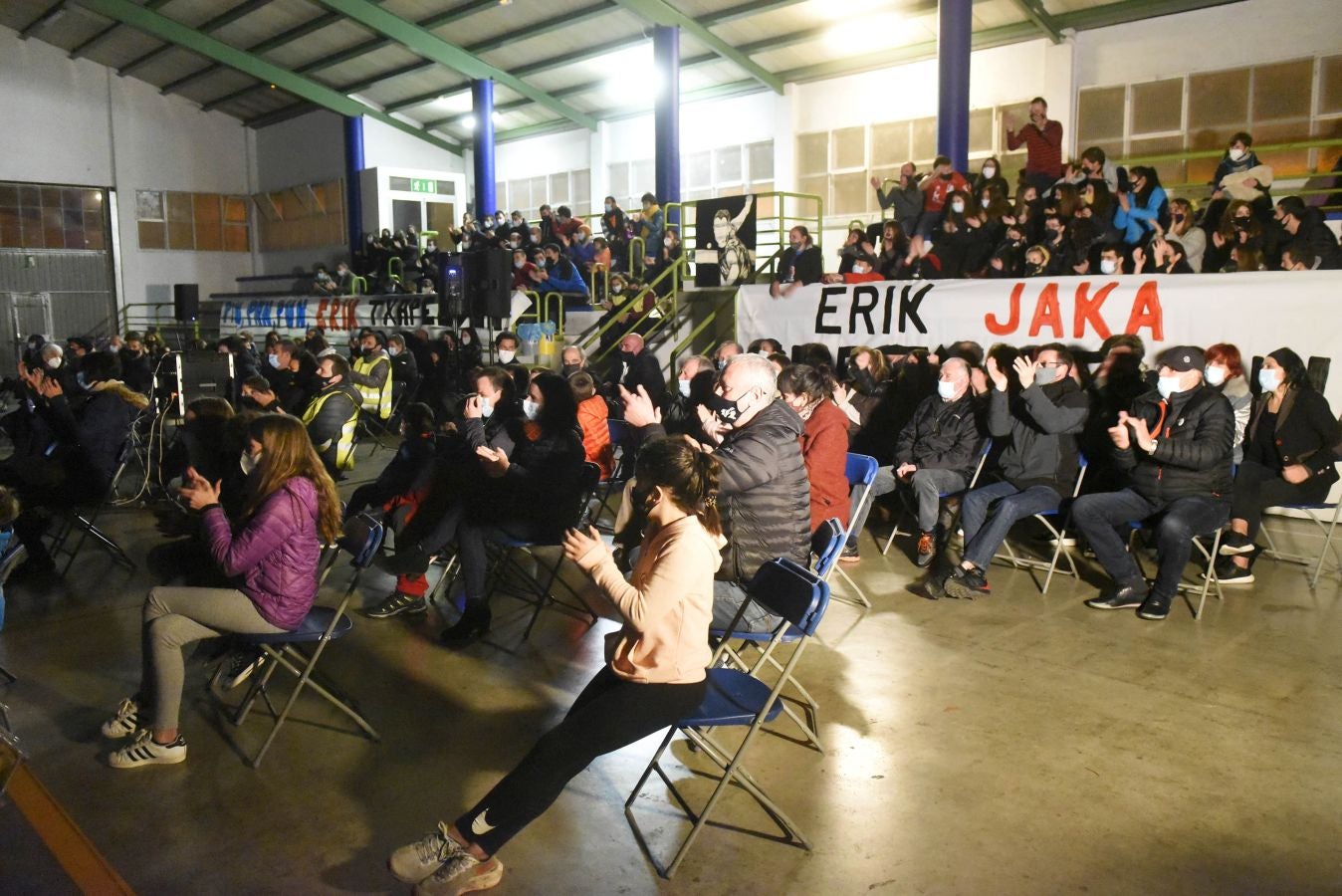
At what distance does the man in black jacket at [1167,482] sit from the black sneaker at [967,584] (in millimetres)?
592

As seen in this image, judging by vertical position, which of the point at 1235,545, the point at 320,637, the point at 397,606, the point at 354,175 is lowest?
the point at 397,606

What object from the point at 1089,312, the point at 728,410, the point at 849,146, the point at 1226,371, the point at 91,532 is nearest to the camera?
the point at 728,410

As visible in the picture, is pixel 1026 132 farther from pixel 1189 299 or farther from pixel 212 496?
pixel 212 496

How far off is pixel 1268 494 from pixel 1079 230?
355 centimetres

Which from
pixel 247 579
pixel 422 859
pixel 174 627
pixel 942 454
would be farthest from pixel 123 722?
pixel 942 454

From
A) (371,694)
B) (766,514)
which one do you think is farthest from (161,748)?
(766,514)

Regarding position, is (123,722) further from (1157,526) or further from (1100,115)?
(1100,115)

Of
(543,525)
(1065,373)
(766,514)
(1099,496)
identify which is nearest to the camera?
(766,514)

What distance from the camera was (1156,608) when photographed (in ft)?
16.6

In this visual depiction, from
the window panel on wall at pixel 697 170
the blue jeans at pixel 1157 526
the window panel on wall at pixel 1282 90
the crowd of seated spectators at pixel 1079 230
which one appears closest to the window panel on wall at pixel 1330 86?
the window panel on wall at pixel 1282 90

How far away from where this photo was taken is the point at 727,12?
1519 centimetres

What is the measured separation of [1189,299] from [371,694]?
19.7 feet

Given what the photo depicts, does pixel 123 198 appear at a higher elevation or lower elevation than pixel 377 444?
higher

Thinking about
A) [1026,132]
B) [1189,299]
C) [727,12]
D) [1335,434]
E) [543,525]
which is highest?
[727,12]
